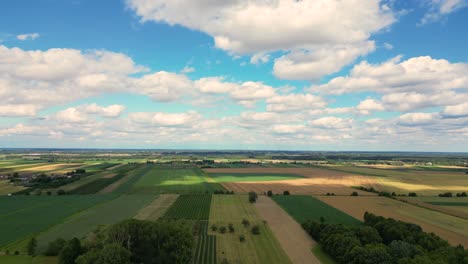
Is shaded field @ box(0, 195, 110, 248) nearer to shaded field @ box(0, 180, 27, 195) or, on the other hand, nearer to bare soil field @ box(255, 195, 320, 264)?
shaded field @ box(0, 180, 27, 195)

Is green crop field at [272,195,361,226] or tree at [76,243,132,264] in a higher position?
tree at [76,243,132,264]

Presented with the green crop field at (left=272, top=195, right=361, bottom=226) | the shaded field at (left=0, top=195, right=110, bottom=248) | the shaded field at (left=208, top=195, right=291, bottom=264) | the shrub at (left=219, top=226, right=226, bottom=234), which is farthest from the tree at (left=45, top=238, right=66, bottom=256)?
the green crop field at (left=272, top=195, right=361, bottom=226)

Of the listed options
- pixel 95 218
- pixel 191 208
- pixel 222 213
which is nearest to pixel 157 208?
pixel 191 208

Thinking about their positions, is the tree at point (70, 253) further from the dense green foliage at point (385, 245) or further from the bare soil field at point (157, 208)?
the dense green foliage at point (385, 245)

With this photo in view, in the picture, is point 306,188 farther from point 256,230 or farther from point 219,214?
point 256,230

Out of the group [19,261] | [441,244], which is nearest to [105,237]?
[19,261]

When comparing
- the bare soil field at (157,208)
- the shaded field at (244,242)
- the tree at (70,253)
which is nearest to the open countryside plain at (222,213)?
the shaded field at (244,242)

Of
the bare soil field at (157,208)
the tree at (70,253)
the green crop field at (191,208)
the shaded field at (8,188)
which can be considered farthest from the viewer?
the shaded field at (8,188)
